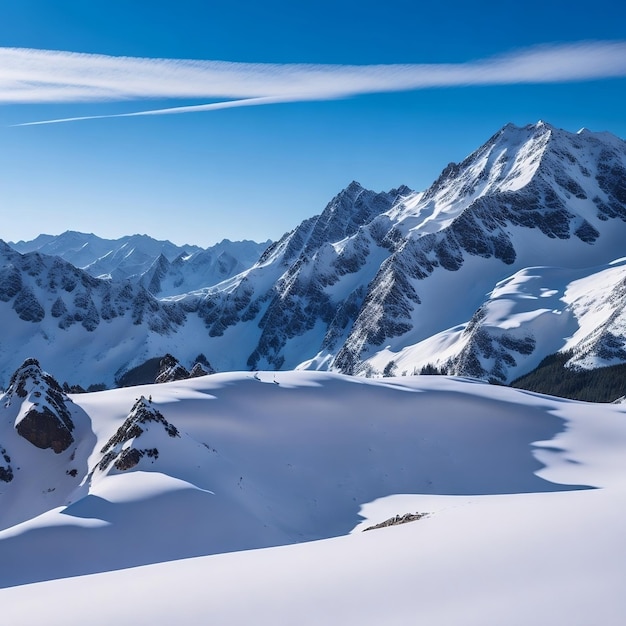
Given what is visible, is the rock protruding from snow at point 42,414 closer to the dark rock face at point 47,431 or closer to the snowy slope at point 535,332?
the dark rock face at point 47,431

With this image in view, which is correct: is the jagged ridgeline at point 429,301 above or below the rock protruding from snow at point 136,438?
above

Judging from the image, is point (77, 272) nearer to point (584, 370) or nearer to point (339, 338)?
point (339, 338)

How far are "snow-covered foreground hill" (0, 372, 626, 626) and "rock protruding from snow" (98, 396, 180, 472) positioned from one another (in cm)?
12

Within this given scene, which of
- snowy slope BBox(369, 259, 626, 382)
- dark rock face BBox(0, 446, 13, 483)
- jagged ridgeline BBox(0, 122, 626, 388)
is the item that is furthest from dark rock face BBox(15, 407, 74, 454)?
jagged ridgeline BBox(0, 122, 626, 388)

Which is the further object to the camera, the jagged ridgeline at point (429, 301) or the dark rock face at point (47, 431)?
the jagged ridgeline at point (429, 301)

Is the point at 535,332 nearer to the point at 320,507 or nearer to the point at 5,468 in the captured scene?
the point at 320,507

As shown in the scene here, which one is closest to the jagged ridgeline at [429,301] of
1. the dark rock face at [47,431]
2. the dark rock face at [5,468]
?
the dark rock face at [47,431]

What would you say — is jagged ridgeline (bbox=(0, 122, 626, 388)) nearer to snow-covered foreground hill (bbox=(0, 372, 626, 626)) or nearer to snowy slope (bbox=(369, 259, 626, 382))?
snowy slope (bbox=(369, 259, 626, 382))

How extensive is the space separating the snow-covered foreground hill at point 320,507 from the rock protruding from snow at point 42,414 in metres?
0.59

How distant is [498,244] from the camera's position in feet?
610

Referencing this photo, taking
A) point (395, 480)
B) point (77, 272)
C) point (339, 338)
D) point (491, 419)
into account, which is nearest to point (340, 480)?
point (395, 480)

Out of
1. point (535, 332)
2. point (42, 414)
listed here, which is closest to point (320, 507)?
point (42, 414)

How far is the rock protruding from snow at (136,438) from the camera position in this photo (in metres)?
27.1

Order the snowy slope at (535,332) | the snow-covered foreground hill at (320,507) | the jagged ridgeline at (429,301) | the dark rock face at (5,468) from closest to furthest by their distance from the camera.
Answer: the snow-covered foreground hill at (320,507) < the dark rock face at (5,468) < the snowy slope at (535,332) < the jagged ridgeline at (429,301)
